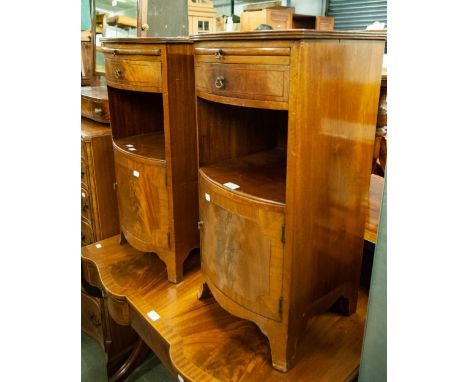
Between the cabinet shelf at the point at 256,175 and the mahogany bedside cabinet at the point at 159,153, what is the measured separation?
0.61 feet

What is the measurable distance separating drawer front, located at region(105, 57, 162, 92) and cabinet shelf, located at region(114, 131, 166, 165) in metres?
0.24

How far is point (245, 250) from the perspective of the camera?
43.7 inches

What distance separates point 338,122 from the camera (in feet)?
3.31

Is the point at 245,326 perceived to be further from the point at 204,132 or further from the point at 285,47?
the point at 285,47

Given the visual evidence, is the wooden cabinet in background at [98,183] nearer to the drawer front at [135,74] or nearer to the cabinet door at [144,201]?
the cabinet door at [144,201]

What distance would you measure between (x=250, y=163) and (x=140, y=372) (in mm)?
1421

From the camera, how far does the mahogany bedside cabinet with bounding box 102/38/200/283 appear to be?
1.31 m

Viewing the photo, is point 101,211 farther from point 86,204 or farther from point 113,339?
point 113,339

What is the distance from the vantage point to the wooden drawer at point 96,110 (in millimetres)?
1991

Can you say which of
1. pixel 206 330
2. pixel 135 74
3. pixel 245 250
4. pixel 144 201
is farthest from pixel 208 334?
pixel 135 74

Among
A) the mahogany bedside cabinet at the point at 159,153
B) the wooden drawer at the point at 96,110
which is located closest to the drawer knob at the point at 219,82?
the mahogany bedside cabinet at the point at 159,153
